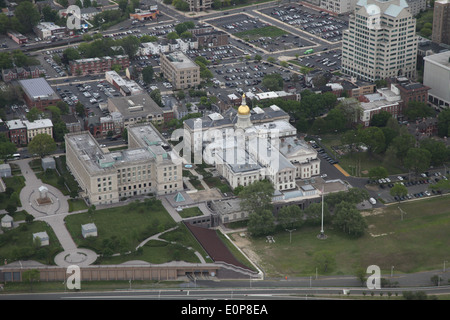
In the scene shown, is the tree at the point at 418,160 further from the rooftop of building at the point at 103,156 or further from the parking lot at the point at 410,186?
the rooftop of building at the point at 103,156

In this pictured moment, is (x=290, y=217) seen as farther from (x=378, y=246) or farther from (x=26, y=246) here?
(x=26, y=246)

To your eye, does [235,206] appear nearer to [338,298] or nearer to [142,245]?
[142,245]

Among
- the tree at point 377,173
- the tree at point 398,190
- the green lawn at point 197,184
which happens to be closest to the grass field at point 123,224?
the green lawn at point 197,184

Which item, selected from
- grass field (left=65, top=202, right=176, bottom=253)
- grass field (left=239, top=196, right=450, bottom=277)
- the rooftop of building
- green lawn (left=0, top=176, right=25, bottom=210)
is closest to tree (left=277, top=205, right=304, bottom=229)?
grass field (left=239, top=196, right=450, bottom=277)

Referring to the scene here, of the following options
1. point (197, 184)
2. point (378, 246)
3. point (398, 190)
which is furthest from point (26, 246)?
point (398, 190)

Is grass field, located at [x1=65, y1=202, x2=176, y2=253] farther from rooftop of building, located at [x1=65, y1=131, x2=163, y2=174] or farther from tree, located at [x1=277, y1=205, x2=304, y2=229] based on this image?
tree, located at [x1=277, y1=205, x2=304, y2=229]

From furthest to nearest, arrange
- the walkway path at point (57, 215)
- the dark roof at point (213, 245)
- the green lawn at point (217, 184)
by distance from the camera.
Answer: the green lawn at point (217, 184)
the dark roof at point (213, 245)
the walkway path at point (57, 215)
